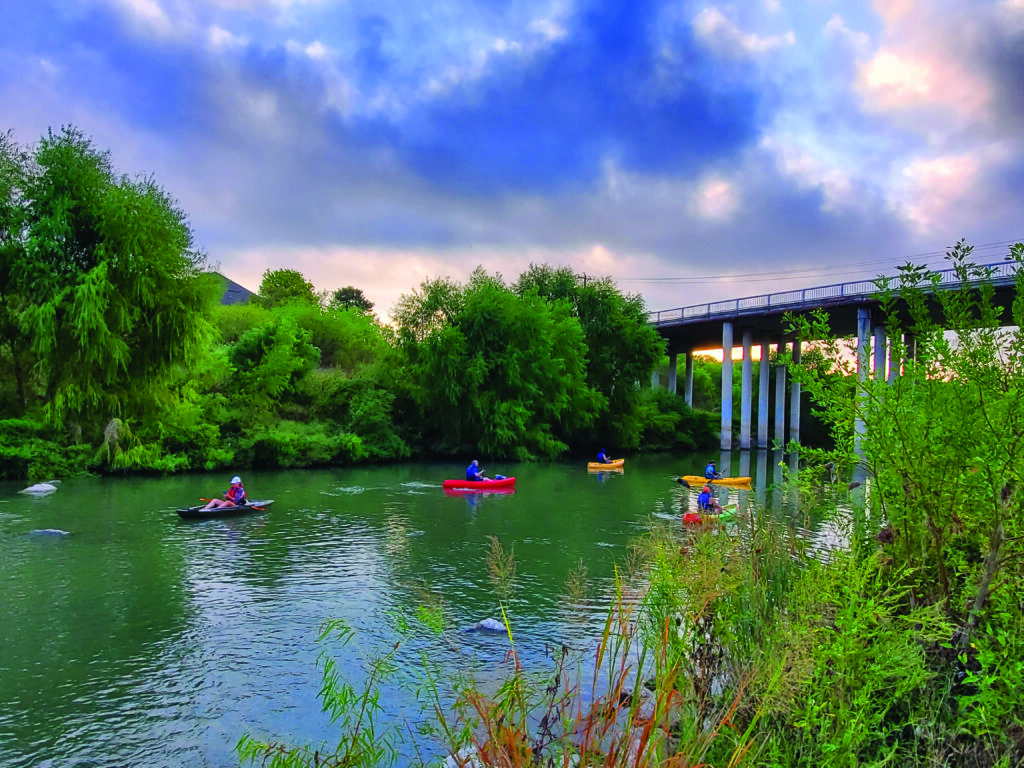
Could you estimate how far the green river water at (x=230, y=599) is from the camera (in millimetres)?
7711

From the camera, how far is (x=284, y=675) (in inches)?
350

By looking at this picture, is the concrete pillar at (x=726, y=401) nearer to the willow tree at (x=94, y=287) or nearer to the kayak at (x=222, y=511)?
the willow tree at (x=94, y=287)

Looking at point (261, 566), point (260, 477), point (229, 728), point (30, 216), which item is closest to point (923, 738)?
point (229, 728)

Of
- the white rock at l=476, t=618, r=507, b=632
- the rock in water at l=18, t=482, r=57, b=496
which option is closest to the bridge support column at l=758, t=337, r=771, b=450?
the rock in water at l=18, t=482, r=57, b=496

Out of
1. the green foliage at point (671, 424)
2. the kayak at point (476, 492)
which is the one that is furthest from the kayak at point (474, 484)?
the green foliage at point (671, 424)

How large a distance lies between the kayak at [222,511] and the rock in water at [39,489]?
6140 mm

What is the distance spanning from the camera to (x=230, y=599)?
12156mm

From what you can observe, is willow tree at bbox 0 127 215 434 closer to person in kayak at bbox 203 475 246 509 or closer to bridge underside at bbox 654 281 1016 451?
person in kayak at bbox 203 475 246 509

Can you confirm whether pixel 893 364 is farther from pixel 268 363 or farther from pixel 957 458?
pixel 268 363

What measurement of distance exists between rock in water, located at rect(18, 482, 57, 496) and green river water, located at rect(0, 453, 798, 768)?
12.6 inches

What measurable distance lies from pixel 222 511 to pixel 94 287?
35.2ft

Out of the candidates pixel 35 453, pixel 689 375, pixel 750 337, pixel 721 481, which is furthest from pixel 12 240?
pixel 689 375

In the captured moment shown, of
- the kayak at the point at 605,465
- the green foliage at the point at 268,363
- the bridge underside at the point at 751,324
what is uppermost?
the bridge underside at the point at 751,324

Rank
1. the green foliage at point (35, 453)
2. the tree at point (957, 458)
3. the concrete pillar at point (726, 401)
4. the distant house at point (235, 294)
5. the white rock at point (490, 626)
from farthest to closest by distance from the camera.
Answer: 1. the distant house at point (235, 294)
2. the concrete pillar at point (726, 401)
3. the green foliage at point (35, 453)
4. the white rock at point (490, 626)
5. the tree at point (957, 458)
